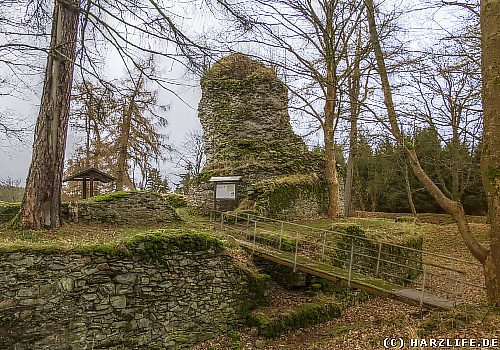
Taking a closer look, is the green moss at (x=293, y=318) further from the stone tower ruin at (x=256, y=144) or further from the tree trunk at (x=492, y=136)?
the stone tower ruin at (x=256, y=144)

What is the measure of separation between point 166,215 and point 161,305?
4.59m

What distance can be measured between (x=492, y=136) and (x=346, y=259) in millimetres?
6174

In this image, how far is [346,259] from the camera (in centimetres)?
1069

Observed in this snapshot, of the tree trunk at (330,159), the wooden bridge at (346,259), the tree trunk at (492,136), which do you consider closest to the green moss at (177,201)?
the wooden bridge at (346,259)

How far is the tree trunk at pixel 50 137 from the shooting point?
9.22m

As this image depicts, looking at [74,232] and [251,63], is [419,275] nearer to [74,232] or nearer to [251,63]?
[251,63]

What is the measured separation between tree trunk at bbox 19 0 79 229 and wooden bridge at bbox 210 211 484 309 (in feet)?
14.5

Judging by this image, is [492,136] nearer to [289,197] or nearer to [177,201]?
[289,197]

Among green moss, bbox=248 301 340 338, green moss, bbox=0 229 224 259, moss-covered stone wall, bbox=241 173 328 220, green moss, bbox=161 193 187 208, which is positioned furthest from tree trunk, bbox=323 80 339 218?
green moss, bbox=0 229 224 259

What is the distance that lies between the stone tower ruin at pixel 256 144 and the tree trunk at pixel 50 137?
690 centimetres

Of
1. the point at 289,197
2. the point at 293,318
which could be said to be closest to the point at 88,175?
the point at 289,197

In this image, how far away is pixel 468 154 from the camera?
18781mm

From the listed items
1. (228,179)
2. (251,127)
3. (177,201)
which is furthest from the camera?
(177,201)

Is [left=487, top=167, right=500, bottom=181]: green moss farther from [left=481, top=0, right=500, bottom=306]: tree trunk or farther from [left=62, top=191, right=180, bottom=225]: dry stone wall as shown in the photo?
[left=62, top=191, right=180, bottom=225]: dry stone wall
